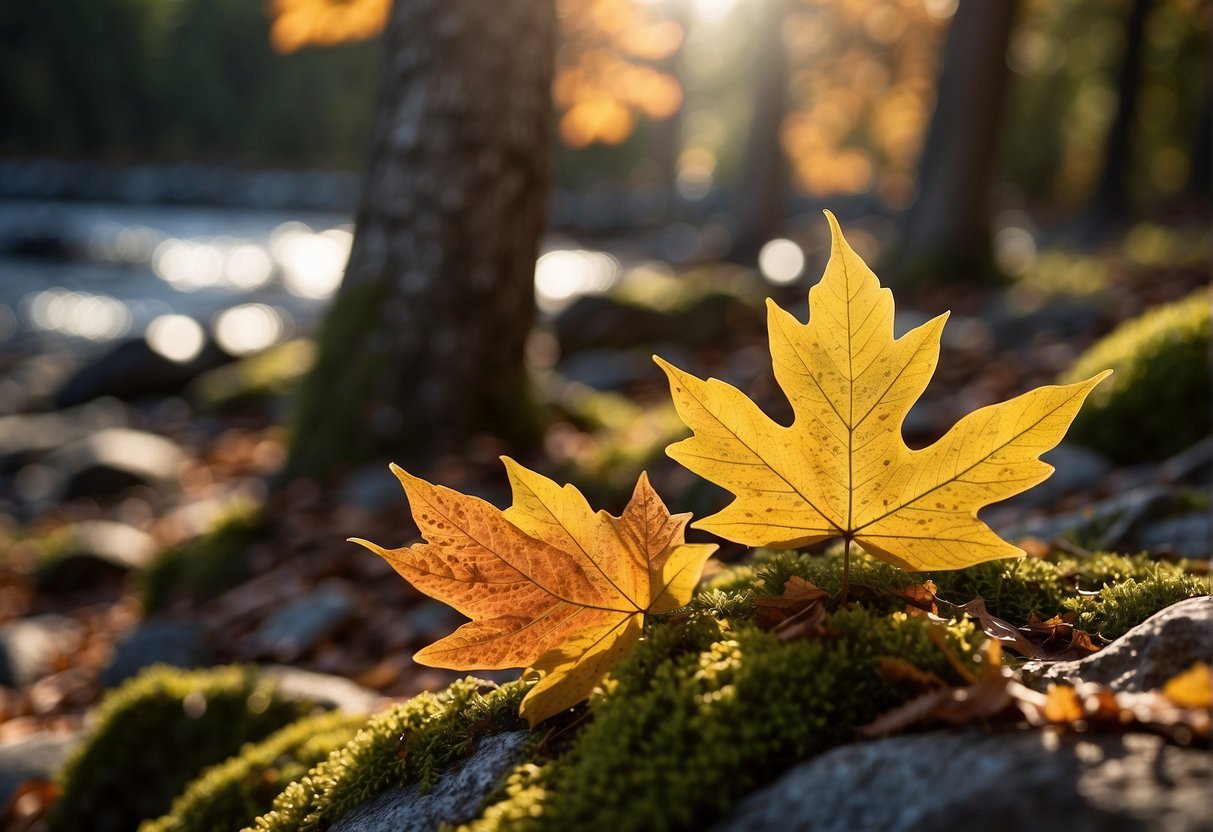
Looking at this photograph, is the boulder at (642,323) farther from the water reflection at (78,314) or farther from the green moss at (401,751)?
the water reflection at (78,314)

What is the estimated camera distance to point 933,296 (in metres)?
7.74

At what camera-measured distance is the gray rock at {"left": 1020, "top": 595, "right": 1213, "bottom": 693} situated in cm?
100

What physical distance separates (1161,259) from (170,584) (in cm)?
945

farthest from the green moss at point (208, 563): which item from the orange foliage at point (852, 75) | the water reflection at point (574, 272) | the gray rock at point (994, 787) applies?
the orange foliage at point (852, 75)

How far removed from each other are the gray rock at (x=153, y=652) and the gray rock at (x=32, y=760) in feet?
2.10

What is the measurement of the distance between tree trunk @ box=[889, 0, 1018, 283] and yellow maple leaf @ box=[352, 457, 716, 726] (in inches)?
293

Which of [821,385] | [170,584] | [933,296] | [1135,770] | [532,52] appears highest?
[532,52]

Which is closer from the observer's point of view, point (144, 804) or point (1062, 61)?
Answer: point (144, 804)

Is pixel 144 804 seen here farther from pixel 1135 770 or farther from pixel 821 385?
pixel 1135 770

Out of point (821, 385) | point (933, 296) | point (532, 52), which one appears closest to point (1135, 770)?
point (821, 385)

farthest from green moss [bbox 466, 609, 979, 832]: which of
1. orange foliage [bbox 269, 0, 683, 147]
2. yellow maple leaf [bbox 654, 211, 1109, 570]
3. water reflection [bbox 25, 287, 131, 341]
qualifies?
water reflection [bbox 25, 287, 131, 341]

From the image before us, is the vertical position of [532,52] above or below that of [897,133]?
below

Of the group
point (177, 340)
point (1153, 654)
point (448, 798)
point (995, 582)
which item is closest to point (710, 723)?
point (448, 798)

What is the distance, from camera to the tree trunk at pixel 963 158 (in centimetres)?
795
